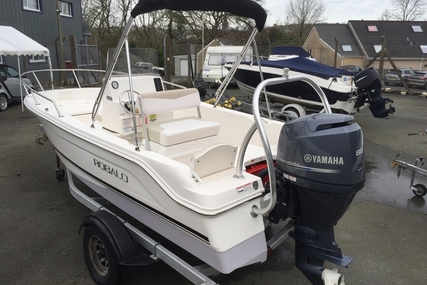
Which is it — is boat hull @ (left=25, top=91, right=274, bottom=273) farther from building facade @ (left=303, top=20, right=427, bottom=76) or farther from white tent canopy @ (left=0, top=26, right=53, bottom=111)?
building facade @ (left=303, top=20, right=427, bottom=76)

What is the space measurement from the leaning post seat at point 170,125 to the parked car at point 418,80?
1513 cm

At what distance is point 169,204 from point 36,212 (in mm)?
2308

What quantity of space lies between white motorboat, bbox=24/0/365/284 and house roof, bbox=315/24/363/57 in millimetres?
26849

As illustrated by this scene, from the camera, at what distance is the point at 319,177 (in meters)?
1.93

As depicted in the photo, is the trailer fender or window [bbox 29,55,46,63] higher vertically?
window [bbox 29,55,46,63]

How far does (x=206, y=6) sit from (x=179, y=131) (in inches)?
39.2

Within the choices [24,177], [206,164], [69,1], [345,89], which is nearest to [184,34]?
[69,1]

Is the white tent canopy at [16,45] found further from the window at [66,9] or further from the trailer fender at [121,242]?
the trailer fender at [121,242]

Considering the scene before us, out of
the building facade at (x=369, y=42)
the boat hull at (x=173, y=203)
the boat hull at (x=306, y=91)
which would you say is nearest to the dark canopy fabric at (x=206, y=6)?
the boat hull at (x=173, y=203)

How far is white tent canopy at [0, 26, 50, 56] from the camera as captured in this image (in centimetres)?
875

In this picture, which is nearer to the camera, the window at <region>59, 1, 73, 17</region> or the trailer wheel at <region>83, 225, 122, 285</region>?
the trailer wheel at <region>83, 225, 122, 285</region>

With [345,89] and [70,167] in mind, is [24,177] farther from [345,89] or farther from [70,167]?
[345,89]

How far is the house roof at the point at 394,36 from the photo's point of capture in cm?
2670

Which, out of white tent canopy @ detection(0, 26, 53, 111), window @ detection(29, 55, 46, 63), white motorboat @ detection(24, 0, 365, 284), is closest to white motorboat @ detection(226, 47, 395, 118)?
white motorboat @ detection(24, 0, 365, 284)
